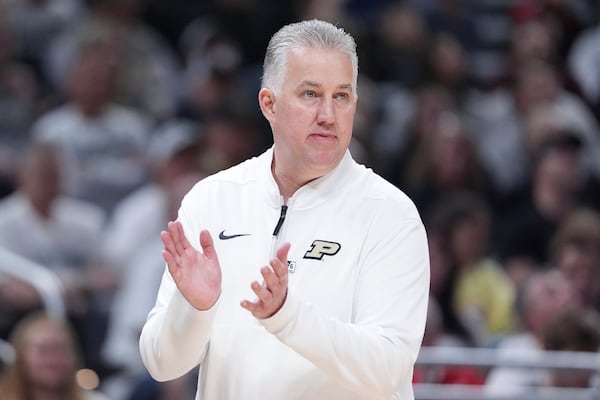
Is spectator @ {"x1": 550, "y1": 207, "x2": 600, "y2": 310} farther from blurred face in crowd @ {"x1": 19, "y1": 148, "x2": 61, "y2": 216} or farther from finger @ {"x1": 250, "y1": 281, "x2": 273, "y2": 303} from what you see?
finger @ {"x1": 250, "y1": 281, "x2": 273, "y2": 303}

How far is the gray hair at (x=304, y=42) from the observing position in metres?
3.83

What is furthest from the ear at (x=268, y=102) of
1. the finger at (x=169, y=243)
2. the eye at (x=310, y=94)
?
the finger at (x=169, y=243)

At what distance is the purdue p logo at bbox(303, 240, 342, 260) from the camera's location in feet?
12.6

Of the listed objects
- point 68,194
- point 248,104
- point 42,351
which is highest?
point 248,104

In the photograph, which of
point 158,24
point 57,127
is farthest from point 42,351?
point 158,24

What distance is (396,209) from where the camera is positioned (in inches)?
154

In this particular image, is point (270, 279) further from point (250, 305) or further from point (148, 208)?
point (148, 208)

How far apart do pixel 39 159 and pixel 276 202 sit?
4.99 metres

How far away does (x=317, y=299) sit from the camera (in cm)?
381

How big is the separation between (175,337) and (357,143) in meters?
5.90

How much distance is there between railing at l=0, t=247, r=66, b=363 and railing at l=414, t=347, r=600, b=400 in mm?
2134

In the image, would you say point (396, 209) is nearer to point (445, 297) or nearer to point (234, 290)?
point (234, 290)

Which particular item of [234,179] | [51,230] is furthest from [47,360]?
[234,179]

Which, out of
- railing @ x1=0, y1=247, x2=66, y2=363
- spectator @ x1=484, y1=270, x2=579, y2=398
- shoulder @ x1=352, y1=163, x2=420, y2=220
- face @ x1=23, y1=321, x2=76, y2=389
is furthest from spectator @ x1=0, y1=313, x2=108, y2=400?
shoulder @ x1=352, y1=163, x2=420, y2=220
